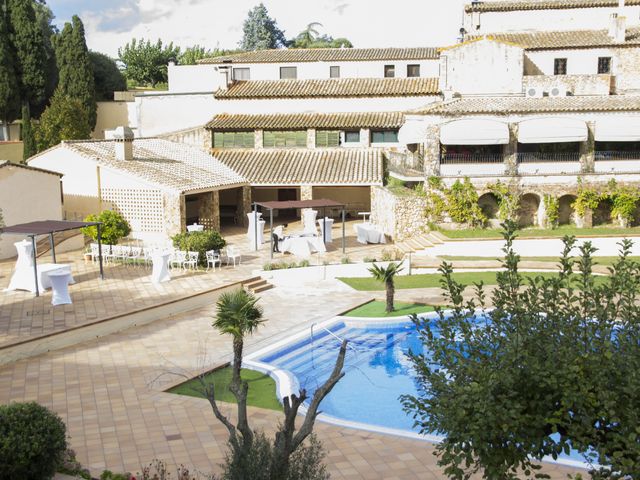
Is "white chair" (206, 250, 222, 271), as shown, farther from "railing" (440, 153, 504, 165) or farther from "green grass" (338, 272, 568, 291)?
"railing" (440, 153, 504, 165)

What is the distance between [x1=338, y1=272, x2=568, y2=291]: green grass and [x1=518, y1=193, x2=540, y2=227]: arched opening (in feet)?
29.5

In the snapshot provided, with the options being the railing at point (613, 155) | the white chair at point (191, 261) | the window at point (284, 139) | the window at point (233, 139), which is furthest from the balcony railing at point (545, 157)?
the white chair at point (191, 261)

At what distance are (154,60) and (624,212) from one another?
5098 centimetres

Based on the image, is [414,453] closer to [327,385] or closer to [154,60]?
[327,385]

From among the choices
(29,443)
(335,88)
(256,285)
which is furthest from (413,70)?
(29,443)

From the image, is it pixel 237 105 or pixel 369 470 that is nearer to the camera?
pixel 369 470

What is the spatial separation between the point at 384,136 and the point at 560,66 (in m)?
10.1

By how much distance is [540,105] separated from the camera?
35.3m

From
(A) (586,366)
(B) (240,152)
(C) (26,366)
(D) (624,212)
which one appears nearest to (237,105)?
(B) (240,152)

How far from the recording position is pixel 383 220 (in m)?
36.0

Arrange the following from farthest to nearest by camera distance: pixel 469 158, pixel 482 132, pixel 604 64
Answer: pixel 604 64 → pixel 469 158 → pixel 482 132

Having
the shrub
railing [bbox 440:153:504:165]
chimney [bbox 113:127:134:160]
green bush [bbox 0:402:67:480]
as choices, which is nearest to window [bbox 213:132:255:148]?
chimney [bbox 113:127:134:160]

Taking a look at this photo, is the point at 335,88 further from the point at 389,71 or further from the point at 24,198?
the point at 24,198

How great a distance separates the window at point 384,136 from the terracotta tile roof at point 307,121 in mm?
615
